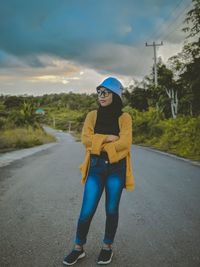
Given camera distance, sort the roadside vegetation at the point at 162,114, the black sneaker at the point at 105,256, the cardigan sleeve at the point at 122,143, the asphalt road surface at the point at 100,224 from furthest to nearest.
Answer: the roadside vegetation at the point at 162,114, the asphalt road surface at the point at 100,224, the black sneaker at the point at 105,256, the cardigan sleeve at the point at 122,143

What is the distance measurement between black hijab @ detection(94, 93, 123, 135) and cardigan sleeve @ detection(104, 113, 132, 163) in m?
0.08

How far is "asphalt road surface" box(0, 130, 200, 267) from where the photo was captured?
3276mm

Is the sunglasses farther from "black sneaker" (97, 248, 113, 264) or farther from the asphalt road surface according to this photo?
the asphalt road surface

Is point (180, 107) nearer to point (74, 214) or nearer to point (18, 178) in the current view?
point (18, 178)

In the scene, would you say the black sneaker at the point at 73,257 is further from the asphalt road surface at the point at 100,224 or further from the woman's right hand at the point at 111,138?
the woman's right hand at the point at 111,138

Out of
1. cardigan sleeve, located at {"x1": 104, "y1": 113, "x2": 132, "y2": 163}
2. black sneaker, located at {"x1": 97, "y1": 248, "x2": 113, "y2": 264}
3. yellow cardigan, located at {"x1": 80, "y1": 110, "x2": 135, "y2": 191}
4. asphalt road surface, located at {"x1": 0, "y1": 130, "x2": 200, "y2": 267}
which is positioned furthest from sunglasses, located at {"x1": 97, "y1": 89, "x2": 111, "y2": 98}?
asphalt road surface, located at {"x1": 0, "y1": 130, "x2": 200, "y2": 267}

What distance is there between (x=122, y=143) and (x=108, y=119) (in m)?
0.32

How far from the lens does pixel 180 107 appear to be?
42.2m

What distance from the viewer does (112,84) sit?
10.5ft

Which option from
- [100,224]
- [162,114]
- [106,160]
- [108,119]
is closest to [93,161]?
[106,160]

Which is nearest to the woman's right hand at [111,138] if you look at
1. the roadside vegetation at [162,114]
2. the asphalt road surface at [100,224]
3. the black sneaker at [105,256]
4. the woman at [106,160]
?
the woman at [106,160]

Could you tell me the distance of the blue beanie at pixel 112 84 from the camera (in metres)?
3.17

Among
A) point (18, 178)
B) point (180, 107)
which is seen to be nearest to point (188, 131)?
point (18, 178)

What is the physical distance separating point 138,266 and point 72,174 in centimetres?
628
